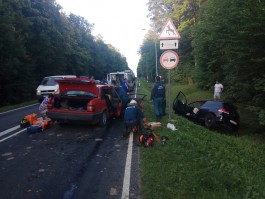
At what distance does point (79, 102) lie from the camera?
10.4 m

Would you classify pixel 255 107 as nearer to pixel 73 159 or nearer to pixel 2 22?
pixel 73 159

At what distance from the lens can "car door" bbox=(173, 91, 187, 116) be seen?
1355 centimetres

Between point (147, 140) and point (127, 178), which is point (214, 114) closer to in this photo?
point (147, 140)

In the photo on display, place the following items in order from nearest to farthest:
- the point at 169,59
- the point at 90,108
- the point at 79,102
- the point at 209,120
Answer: the point at 169,59 → the point at 90,108 → the point at 79,102 → the point at 209,120

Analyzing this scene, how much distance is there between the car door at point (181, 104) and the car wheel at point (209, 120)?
5.23ft

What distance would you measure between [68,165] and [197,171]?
2.91 metres

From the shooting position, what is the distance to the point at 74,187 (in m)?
5.07

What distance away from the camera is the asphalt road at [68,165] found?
4.91 metres

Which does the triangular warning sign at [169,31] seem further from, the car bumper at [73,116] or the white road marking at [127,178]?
the white road marking at [127,178]

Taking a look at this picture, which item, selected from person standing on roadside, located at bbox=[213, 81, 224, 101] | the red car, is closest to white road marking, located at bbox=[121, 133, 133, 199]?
the red car

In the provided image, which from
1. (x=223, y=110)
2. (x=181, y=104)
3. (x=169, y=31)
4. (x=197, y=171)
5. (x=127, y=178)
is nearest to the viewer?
(x=127, y=178)

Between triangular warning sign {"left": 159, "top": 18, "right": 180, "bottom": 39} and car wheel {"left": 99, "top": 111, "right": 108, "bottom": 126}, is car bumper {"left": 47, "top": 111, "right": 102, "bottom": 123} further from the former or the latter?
triangular warning sign {"left": 159, "top": 18, "right": 180, "bottom": 39}

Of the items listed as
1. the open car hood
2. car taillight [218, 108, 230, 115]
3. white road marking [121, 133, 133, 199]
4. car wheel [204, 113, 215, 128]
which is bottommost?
car wheel [204, 113, 215, 128]

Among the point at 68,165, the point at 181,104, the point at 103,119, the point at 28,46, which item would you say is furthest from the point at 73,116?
the point at 28,46
